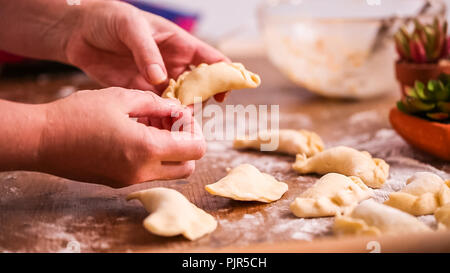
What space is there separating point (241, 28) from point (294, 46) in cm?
160

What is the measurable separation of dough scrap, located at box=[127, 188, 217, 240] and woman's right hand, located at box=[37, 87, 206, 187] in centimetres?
5

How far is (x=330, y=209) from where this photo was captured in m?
1.04

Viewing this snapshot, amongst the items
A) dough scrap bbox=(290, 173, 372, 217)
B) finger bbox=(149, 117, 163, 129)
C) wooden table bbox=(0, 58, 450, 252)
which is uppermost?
dough scrap bbox=(290, 173, 372, 217)

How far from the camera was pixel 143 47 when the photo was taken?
4.38 ft

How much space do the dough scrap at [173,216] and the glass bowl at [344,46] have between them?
122 cm

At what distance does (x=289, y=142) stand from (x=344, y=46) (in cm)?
72

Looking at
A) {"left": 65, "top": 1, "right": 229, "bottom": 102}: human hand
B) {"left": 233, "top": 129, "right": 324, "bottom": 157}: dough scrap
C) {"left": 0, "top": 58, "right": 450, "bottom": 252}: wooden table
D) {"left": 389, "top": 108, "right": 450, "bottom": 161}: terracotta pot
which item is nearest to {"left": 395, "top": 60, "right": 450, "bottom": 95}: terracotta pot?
{"left": 0, "top": 58, "right": 450, "bottom": 252}: wooden table

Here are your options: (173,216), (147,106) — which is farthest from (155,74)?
(173,216)

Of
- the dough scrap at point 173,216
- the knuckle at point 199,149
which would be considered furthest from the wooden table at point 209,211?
the knuckle at point 199,149

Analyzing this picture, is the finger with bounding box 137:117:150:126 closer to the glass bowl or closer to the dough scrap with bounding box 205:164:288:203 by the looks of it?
the dough scrap with bounding box 205:164:288:203

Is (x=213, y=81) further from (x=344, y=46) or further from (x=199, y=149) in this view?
(x=344, y=46)

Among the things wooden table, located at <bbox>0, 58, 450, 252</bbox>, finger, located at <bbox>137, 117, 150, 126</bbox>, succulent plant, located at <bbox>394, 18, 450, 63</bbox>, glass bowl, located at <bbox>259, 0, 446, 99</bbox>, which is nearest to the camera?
wooden table, located at <bbox>0, 58, 450, 252</bbox>

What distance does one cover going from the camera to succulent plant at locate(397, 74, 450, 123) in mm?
1352

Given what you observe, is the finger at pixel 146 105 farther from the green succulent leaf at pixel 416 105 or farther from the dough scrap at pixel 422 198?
the green succulent leaf at pixel 416 105
